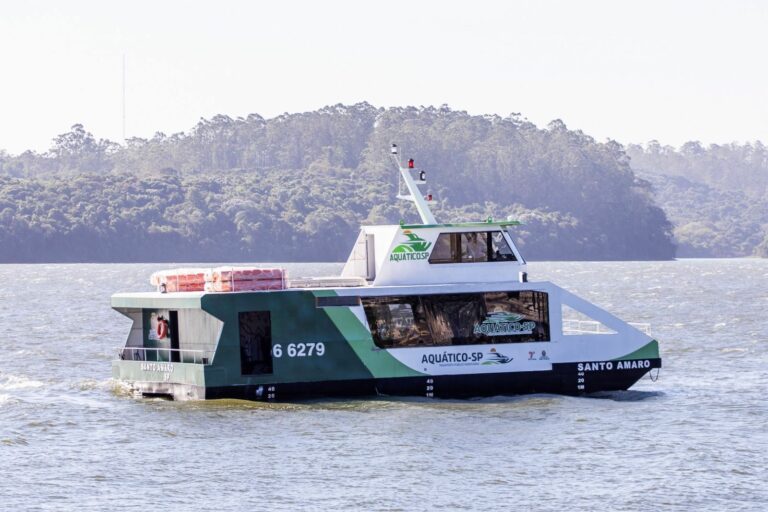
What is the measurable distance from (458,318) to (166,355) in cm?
638

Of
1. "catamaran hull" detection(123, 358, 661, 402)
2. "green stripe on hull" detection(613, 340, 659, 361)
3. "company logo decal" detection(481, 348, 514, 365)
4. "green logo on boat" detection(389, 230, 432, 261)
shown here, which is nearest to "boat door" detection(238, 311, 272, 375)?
"catamaran hull" detection(123, 358, 661, 402)

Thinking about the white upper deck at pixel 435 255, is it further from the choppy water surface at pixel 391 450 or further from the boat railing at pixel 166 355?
the boat railing at pixel 166 355

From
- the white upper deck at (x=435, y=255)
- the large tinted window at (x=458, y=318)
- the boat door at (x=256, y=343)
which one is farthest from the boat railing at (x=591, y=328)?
the boat door at (x=256, y=343)

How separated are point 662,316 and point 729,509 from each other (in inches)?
1603

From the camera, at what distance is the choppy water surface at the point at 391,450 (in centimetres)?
2206

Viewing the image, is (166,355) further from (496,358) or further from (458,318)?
(496,358)

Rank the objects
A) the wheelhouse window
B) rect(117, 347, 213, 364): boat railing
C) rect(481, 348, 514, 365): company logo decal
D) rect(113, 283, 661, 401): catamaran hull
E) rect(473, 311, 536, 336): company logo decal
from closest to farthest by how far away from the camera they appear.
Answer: rect(113, 283, 661, 401): catamaran hull < rect(117, 347, 213, 364): boat railing < rect(481, 348, 514, 365): company logo decal < rect(473, 311, 536, 336): company logo decal < the wheelhouse window

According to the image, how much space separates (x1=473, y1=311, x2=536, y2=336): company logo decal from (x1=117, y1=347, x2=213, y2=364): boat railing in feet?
18.6

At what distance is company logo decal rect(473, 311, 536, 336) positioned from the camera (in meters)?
30.4

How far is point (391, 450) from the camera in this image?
2531 cm

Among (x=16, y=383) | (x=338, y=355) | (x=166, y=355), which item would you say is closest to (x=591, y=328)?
(x=16, y=383)

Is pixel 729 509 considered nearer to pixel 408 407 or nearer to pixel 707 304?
pixel 408 407

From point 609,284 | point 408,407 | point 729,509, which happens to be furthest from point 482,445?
point 609,284

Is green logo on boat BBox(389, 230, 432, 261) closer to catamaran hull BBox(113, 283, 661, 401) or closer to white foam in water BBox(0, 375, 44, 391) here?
catamaran hull BBox(113, 283, 661, 401)
